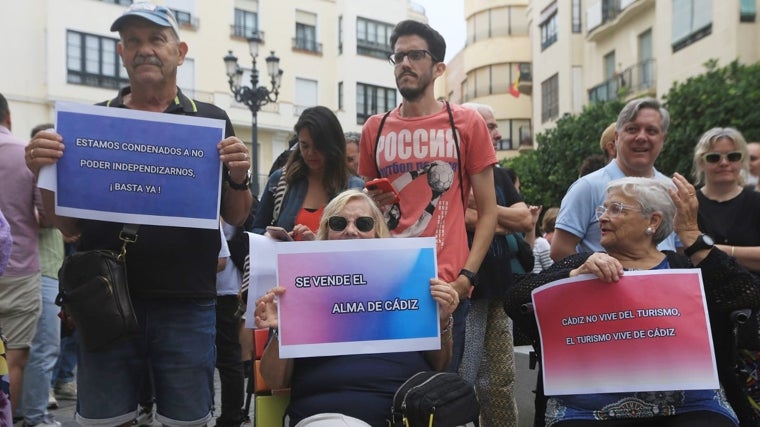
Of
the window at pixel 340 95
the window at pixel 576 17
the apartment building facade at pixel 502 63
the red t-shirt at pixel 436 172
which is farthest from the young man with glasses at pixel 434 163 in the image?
the apartment building facade at pixel 502 63

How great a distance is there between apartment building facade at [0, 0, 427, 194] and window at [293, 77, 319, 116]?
0.15 feet

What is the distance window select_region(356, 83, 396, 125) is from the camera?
3347 cm

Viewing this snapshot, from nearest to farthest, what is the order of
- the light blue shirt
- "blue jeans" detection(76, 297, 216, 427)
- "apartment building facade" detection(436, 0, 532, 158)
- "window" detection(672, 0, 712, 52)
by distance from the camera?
1. "blue jeans" detection(76, 297, 216, 427)
2. the light blue shirt
3. "window" detection(672, 0, 712, 52)
4. "apartment building facade" detection(436, 0, 532, 158)

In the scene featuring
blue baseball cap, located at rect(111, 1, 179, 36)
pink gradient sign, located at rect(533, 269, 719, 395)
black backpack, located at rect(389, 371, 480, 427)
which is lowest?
black backpack, located at rect(389, 371, 480, 427)

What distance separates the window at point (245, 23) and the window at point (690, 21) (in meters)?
17.0

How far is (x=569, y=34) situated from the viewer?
2977cm

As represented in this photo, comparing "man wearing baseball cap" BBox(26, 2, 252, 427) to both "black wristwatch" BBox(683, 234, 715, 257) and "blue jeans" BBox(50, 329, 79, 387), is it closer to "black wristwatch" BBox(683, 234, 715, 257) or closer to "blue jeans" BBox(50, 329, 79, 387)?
"black wristwatch" BBox(683, 234, 715, 257)

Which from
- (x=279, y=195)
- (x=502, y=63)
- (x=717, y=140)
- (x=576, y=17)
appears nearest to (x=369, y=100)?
(x=576, y=17)

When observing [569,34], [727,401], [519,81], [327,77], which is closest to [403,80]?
[727,401]

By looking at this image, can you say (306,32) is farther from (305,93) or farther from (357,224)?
(357,224)

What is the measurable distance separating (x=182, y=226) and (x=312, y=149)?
1243mm

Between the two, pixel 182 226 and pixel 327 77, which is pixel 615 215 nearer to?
pixel 182 226

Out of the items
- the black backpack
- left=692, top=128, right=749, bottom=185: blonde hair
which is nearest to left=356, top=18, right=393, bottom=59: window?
left=692, top=128, right=749, bottom=185: blonde hair

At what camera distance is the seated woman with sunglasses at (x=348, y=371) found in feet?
9.21
